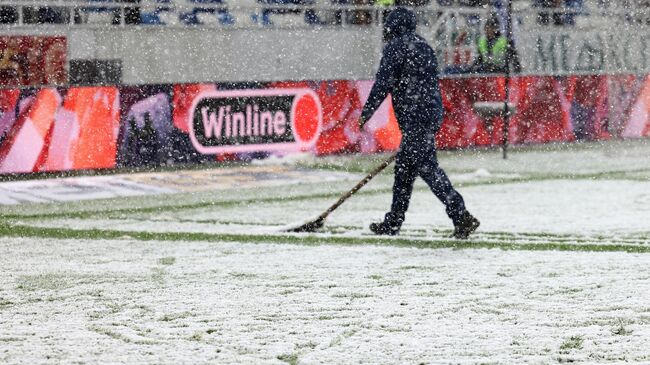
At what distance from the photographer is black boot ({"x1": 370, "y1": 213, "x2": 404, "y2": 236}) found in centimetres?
1120

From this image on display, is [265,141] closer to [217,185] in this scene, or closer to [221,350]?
[217,185]

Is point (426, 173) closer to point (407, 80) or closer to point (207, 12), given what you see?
point (407, 80)

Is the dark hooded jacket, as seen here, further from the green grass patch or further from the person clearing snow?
the green grass patch

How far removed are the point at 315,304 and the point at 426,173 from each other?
3197 mm

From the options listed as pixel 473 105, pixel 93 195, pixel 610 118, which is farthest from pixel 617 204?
pixel 610 118

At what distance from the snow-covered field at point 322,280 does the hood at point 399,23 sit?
64.5 inches

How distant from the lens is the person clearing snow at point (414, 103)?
428 inches

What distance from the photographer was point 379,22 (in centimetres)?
2303

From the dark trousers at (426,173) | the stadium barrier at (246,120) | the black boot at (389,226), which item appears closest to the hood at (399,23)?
the dark trousers at (426,173)

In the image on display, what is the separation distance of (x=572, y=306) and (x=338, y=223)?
4.59 meters

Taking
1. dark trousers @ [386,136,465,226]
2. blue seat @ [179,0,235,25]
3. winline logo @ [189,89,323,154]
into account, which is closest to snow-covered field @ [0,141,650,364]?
dark trousers @ [386,136,465,226]

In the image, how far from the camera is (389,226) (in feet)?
36.8

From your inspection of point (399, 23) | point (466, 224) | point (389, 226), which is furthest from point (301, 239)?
point (399, 23)

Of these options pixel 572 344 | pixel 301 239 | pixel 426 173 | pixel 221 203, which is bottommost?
pixel 221 203
